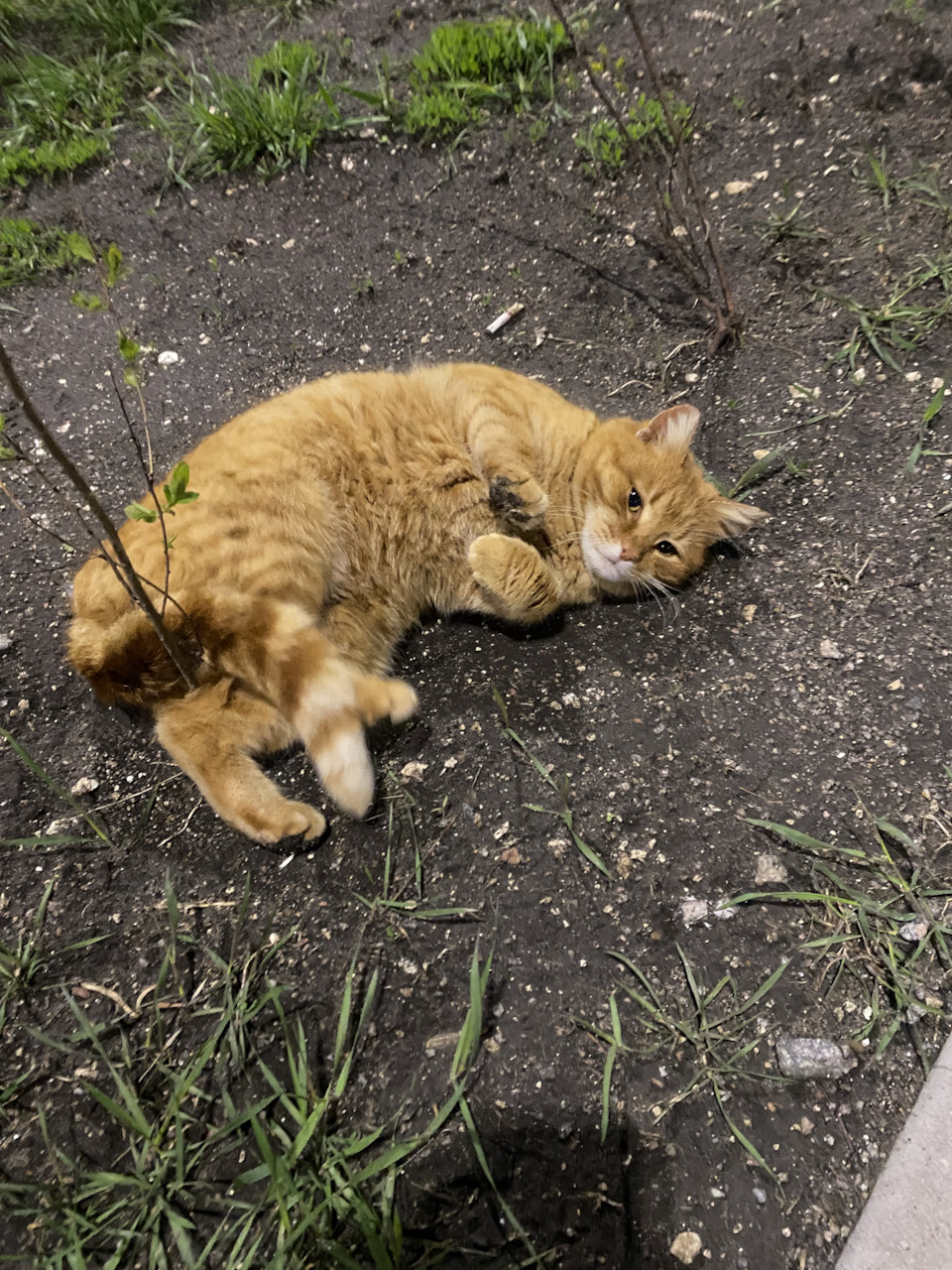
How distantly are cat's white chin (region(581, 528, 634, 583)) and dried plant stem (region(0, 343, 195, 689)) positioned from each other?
58.0 inches

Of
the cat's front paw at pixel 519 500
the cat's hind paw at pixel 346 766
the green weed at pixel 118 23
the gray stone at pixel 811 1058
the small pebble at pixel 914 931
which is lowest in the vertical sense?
the gray stone at pixel 811 1058

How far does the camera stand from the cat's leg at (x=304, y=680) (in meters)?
1.97

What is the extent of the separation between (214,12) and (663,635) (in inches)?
216

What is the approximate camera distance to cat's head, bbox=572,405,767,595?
2453 mm

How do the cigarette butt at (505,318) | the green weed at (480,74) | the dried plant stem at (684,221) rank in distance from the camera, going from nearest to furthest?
the dried plant stem at (684,221) → the cigarette butt at (505,318) → the green weed at (480,74)

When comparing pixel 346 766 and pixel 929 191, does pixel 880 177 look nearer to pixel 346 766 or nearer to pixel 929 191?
pixel 929 191

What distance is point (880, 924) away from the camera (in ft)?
5.49

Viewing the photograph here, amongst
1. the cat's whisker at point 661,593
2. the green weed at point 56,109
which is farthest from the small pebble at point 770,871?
the green weed at point 56,109

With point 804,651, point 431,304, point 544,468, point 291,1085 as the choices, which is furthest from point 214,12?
point 291,1085

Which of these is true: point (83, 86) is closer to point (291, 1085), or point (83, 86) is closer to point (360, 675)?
point (360, 675)

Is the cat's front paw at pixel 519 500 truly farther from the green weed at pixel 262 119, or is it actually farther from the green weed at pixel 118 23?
the green weed at pixel 118 23

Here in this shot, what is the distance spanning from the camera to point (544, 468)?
2656 mm

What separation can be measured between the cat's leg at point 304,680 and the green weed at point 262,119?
10.5 feet

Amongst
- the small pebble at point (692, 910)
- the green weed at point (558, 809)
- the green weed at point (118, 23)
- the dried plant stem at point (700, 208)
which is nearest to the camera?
the small pebble at point (692, 910)
